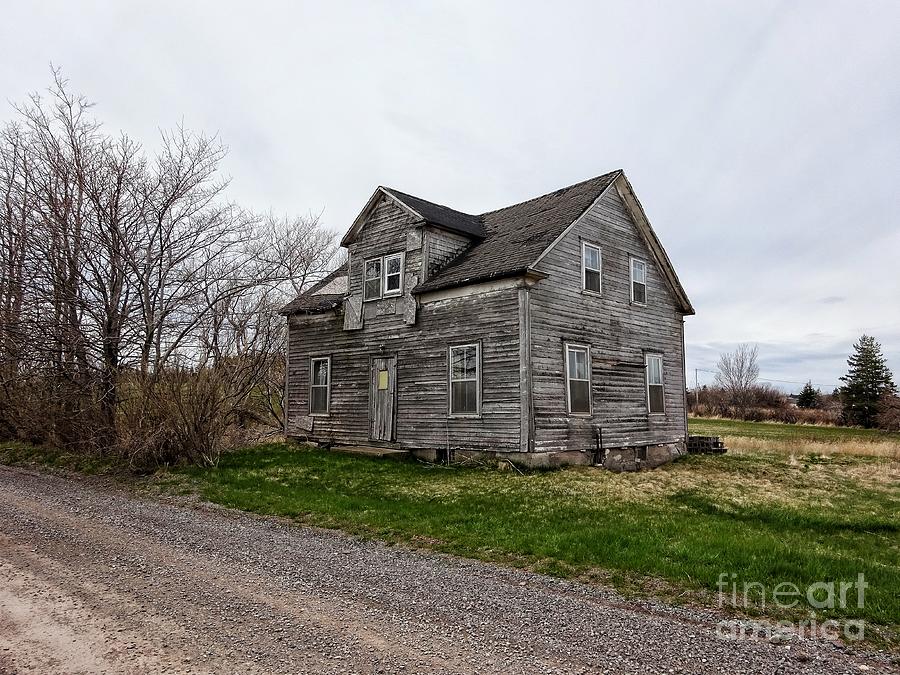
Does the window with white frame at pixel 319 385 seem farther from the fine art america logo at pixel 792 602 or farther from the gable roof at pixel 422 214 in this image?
the fine art america logo at pixel 792 602

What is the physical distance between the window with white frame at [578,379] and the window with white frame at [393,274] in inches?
209

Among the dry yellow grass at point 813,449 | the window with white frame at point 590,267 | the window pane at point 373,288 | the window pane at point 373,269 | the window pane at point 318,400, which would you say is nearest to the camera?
the window with white frame at point 590,267

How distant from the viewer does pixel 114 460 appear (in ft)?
48.9

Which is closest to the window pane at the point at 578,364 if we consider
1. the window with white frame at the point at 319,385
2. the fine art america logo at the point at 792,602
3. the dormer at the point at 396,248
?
the dormer at the point at 396,248

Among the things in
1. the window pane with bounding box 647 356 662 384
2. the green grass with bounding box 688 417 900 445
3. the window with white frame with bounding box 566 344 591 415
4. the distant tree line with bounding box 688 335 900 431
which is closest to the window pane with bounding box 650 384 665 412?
the window pane with bounding box 647 356 662 384

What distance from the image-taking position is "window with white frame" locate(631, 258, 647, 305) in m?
18.1

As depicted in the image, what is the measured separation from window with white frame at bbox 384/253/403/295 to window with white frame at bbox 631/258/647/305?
6.93 metres

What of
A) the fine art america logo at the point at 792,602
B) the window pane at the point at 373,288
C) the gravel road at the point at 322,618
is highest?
the window pane at the point at 373,288

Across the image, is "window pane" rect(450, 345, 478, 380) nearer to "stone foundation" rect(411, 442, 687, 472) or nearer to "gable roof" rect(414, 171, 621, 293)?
"gable roof" rect(414, 171, 621, 293)

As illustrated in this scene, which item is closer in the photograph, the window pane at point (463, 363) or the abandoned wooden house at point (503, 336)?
the abandoned wooden house at point (503, 336)

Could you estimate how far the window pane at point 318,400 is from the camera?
63.6 feet

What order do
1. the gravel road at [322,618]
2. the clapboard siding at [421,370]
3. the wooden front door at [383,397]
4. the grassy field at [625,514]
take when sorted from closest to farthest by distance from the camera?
the gravel road at [322,618] → the grassy field at [625,514] → the clapboard siding at [421,370] → the wooden front door at [383,397]

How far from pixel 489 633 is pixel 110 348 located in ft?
48.1

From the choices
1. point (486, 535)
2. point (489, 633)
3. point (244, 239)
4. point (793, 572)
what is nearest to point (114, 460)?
point (244, 239)
